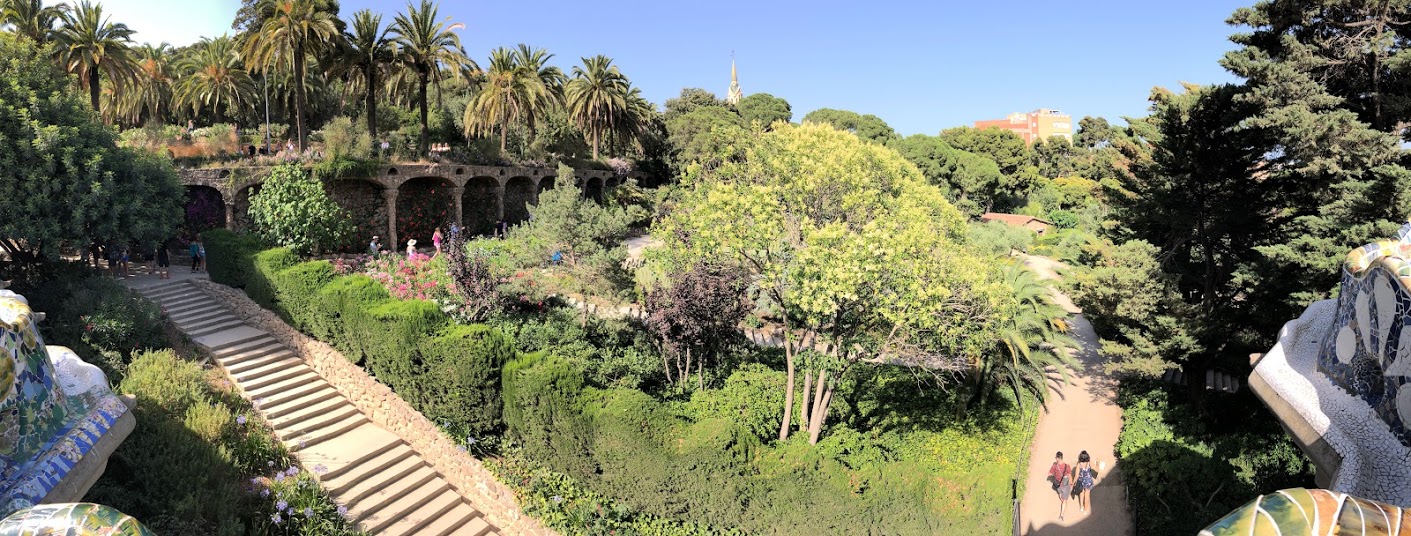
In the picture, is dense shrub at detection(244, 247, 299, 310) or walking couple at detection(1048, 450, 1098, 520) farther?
dense shrub at detection(244, 247, 299, 310)

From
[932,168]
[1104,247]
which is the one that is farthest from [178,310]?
[932,168]

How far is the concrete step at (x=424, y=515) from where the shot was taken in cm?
1134

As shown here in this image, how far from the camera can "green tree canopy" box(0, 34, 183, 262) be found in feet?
41.5

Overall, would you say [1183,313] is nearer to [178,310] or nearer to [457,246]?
[457,246]

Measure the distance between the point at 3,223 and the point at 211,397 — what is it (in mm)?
5456

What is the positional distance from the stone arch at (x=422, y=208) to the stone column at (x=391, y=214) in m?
0.58

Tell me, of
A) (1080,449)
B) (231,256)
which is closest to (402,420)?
(231,256)

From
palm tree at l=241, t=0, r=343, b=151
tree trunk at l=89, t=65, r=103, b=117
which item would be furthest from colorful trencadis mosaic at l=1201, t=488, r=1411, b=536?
tree trunk at l=89, t=65, r=103, b=117

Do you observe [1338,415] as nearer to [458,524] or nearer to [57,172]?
[458,524]

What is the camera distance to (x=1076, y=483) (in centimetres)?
1280

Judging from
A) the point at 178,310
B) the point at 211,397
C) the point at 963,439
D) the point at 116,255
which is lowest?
the point at 963,439

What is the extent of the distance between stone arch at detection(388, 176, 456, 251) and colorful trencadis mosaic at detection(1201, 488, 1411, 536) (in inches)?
1052

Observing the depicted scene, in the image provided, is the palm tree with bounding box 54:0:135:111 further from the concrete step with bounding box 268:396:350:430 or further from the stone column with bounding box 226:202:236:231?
the concrete step with bounding box 268:396:350:430

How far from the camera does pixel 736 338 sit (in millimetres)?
15148
